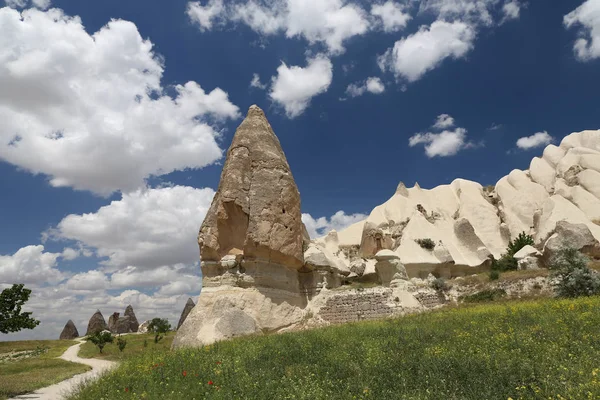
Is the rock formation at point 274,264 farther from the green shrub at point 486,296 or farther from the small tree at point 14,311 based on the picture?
the small tree at point 14,311

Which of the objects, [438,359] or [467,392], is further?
[438,359]

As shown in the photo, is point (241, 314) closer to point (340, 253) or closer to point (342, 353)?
point (342, 353)

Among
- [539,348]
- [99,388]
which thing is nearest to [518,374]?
[539,348]

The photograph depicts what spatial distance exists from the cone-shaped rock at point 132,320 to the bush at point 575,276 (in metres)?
58.7

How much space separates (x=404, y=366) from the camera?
7.01 meters

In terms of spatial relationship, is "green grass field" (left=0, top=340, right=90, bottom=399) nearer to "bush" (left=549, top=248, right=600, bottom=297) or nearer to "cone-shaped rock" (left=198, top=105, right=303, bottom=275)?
"cone-shaped rock" (left=198, top=105, right=303, bottom=275)

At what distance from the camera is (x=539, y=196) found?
165 ft

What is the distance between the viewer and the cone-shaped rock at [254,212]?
66.5 feet

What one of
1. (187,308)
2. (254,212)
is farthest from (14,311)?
(187,308)

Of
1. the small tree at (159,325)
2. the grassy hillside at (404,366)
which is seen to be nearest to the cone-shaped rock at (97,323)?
the small tree at (159,325)

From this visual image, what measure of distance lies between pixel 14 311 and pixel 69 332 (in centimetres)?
5144

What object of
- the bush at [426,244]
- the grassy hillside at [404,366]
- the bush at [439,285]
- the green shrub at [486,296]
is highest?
the bush at [426,244]

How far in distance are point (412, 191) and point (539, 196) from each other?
17.2m

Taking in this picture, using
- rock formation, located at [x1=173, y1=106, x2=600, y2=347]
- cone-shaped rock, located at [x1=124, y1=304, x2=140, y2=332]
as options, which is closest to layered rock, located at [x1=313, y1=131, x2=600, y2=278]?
rock formation, located at [x1=173, y1=106, x2=600, y2=347]
